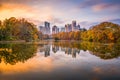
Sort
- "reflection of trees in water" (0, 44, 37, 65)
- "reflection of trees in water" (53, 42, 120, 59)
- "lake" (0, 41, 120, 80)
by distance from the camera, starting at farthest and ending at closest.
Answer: "reflection of trees in water" (53, 42, 120, 59)
"reflection of trees in water" (0, 44, 37, 65)
"lake" (0, 41, 120, 80)

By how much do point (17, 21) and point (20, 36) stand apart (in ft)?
40.6

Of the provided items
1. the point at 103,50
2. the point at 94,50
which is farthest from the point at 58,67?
the point at 94,50

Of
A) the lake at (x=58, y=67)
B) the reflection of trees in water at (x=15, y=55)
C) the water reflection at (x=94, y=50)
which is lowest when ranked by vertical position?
the water reflection at (x=94, y=50)

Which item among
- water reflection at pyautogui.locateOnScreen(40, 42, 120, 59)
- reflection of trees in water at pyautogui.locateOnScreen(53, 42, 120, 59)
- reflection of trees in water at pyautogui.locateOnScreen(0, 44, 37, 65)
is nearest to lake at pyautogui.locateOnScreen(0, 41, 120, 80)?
reflection of trees in water at pyautogui.locateOnScreen(0, 44, 37, 65)

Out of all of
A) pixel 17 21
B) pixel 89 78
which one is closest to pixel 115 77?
pixel 89 78

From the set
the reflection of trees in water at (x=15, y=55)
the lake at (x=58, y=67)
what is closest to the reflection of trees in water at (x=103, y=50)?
the lake at (x=58, y=67)

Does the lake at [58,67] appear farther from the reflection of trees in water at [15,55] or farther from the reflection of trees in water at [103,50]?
the reflection of trees in water at [103,50]

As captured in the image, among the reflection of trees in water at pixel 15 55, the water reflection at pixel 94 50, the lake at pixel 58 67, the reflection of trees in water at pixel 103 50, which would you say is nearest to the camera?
the lake at pixel 58 67

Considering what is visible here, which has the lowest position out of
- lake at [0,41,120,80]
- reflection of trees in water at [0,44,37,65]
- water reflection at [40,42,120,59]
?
water reflection at [40,42,120,59]

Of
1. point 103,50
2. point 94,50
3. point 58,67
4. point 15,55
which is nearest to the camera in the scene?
point 58,67

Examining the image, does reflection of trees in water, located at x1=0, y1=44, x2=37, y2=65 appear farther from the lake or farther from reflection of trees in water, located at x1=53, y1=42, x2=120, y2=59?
reflection of trees in water, located at x1=53, y1=42, x2=120, y2=59

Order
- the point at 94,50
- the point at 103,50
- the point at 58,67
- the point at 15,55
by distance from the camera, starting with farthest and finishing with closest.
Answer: the point at 94,50
the point at 103,50
the point at 15,55
the point at 58,67

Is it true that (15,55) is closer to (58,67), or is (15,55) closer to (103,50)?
(58,67)

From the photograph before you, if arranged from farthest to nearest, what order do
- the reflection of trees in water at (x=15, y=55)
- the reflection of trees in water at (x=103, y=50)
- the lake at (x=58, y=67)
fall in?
the reflection of trees in water at (x=103, y=50), the reflection of trees in water at (x=15, y=55), the lake at (x=58, y=67)
